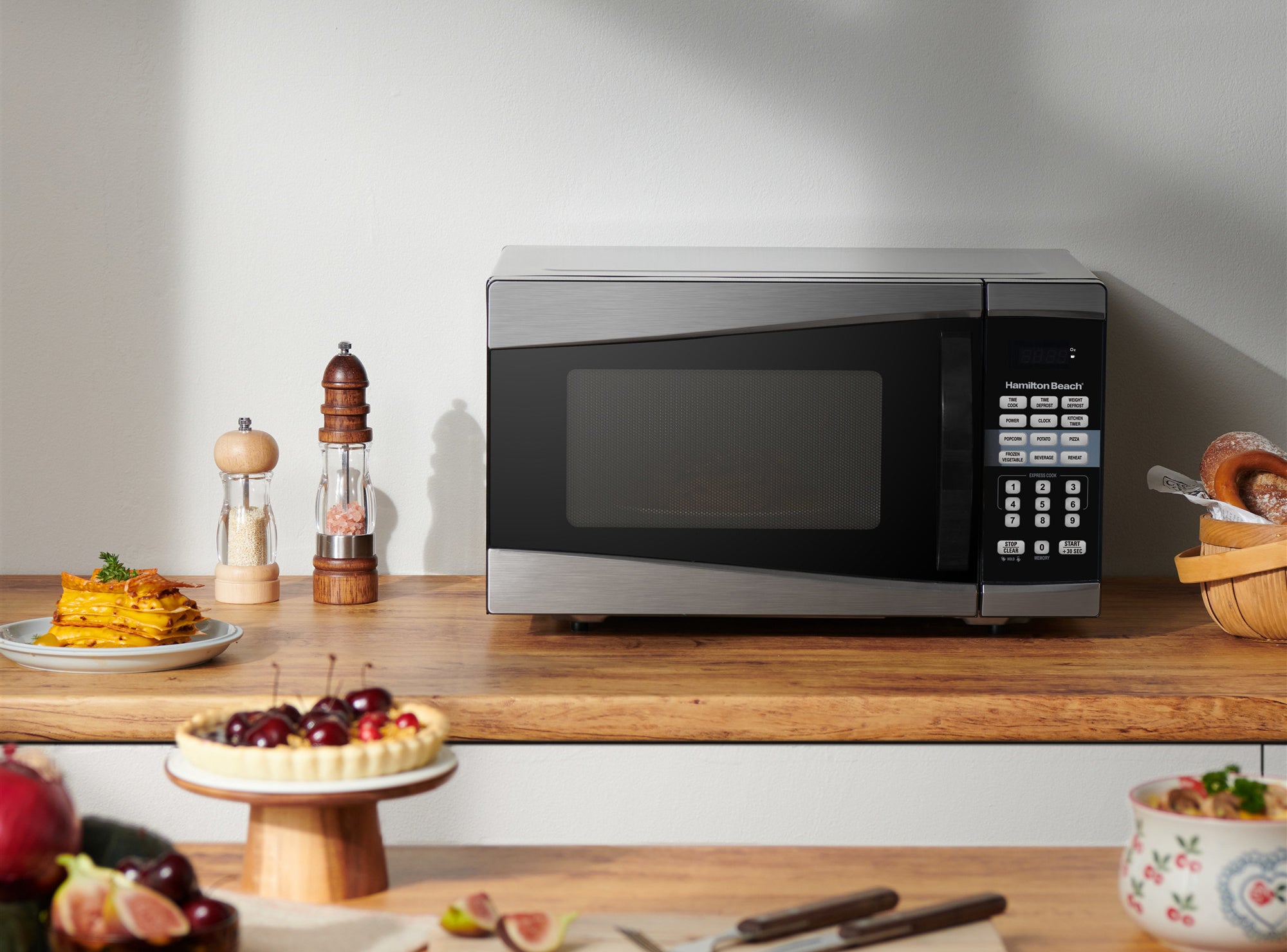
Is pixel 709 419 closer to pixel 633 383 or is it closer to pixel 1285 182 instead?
pixel 633 383

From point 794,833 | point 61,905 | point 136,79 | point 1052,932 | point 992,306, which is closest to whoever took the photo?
point 61,905

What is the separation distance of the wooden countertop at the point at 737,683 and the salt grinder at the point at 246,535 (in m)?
0.10

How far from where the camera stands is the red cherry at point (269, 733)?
612mm

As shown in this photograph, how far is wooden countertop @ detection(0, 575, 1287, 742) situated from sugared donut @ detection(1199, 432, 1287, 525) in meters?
0.13

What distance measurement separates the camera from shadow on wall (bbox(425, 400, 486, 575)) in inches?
62.2

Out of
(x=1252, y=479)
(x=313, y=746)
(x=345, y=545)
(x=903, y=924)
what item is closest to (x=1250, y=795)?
(x=903, y=924)

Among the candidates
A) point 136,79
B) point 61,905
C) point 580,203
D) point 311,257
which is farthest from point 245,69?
point 61,905

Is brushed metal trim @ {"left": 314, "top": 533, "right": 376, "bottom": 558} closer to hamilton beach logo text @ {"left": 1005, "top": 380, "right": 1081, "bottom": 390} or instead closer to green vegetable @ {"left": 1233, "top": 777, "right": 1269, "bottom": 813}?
hamilton beach logo text @ {"left": 1005, "top": 380, "right": 1081, "bottom": 390}

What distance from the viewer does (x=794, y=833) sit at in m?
1.02

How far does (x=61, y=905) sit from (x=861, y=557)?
2.87ft

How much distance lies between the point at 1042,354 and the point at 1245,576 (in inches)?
11.1

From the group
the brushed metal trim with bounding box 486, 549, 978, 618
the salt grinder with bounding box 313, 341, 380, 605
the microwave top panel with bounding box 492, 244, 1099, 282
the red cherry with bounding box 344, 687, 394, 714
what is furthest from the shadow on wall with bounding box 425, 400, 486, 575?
the red cherry with bounding box 344, 687, 394, 714

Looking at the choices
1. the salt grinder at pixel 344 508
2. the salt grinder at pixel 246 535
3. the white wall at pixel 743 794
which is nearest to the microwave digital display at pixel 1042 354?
the white wall at pixel 743 794

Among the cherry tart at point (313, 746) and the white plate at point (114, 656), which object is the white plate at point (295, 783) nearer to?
the cherry tart at point (313, 746)
